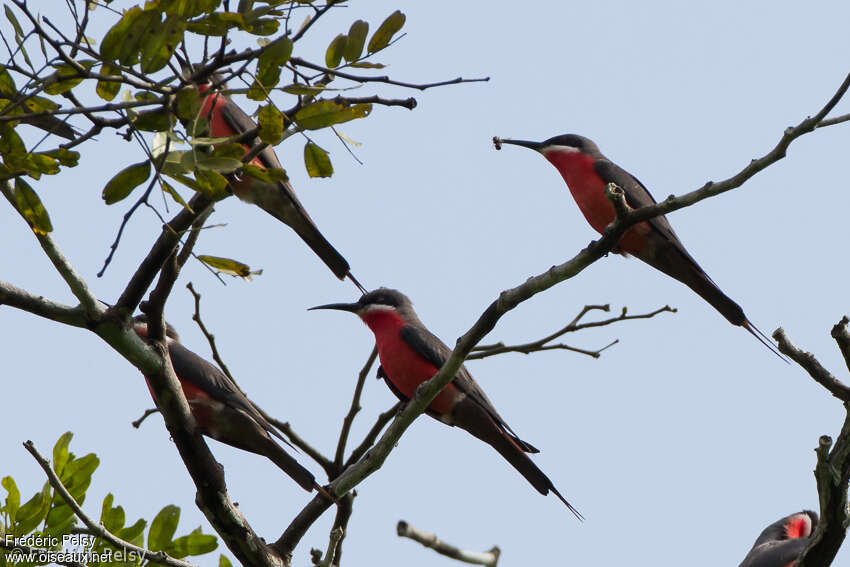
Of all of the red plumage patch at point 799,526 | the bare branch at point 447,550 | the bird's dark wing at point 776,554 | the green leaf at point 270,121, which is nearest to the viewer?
the bare branch at point 447,550

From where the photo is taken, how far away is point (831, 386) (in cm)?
431

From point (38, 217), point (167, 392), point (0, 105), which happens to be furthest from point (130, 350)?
point (0, 105)

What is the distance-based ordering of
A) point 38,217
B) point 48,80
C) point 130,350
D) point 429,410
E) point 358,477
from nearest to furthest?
point 48,80
point 38,217
point 130,350
point 358,477
point 429,410

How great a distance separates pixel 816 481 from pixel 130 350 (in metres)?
3.02

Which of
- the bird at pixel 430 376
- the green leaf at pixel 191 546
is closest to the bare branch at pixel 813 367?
the bird at pixel 430 376

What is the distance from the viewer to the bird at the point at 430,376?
7.03m

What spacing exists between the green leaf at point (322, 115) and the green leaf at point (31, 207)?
1.07 meters

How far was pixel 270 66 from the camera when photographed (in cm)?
376

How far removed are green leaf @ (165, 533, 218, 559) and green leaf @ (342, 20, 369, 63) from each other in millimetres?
2700

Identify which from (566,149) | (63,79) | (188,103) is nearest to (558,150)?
(566,149)

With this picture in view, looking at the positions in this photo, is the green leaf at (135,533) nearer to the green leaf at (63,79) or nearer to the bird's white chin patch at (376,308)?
the green leaf at (63,79)

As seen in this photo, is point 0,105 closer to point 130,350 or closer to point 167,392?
point 130,350

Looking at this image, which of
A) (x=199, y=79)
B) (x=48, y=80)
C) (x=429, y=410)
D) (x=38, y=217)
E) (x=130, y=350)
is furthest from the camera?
(x=429, y=410)

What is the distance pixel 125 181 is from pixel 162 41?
1.61ft
